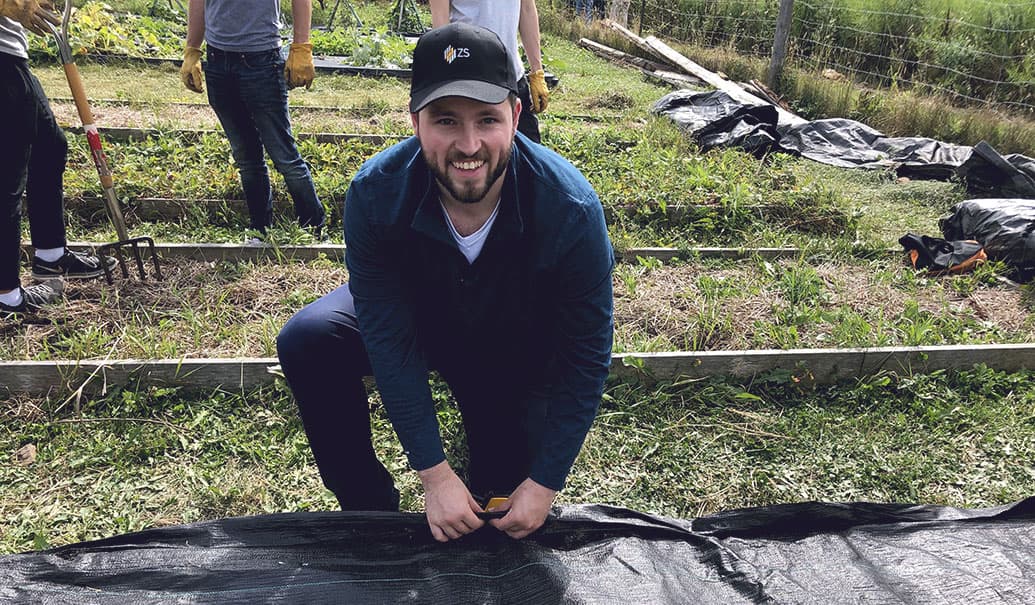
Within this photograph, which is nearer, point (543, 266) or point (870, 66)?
point (543, 266)

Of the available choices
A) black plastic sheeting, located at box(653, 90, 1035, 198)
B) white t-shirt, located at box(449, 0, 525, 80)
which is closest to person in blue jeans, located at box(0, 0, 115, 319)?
white t-shirt, located at box(449, 0, 525, 80)

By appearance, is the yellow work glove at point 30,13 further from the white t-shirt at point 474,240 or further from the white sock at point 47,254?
the white t-shirt at point 474,240

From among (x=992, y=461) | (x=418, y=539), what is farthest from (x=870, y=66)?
(x=418, y=539)

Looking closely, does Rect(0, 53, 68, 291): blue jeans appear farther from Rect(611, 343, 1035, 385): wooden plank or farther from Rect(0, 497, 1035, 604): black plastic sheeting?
Rect(611, 343, 1035, 385): wooden plank

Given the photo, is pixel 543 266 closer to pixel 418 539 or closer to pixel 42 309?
pixel 418 539

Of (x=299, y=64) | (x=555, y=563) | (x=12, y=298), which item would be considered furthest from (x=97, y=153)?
(x=555, y=563)

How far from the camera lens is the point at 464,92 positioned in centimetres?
134

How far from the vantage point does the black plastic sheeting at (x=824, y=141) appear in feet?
16.9

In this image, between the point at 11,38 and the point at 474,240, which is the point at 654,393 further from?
the point at 11,38

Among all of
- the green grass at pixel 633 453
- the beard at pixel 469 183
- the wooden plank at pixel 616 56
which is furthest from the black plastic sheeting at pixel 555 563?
the wooden plank at pixel 616 56

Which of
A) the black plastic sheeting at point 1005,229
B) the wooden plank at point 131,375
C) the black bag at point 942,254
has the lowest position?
the wooden plank at point 131,375

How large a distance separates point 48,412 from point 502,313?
1.81 meters

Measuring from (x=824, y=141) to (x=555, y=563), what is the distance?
5361 millimetres

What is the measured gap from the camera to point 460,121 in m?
1.41
